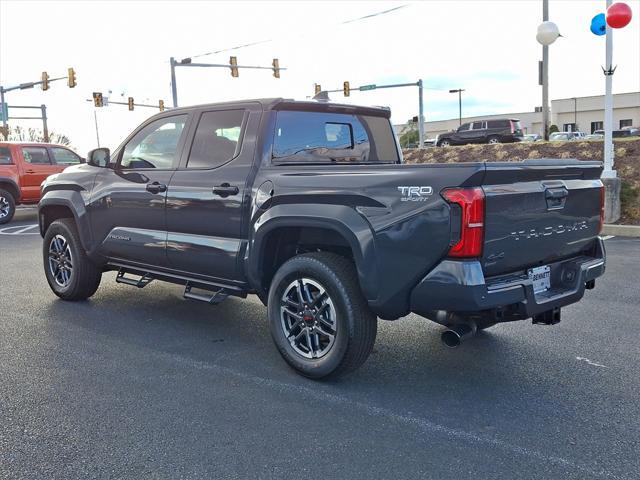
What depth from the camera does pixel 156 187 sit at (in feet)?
Result: 16.9

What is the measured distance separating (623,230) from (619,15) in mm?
3619

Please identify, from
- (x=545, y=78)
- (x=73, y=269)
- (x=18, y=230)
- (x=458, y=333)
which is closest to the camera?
(x=458, y=333)

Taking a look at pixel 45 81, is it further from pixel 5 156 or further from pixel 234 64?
pixel 5 156

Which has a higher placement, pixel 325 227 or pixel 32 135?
pixel 32 135

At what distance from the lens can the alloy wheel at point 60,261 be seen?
20.7 feet

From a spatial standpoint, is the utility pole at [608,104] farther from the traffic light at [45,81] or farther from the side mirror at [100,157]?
the traffic light at [45,81]

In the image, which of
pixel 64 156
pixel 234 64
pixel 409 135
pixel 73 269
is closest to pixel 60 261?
pixel 73 269

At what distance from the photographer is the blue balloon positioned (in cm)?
1131

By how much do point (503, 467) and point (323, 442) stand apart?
92cm

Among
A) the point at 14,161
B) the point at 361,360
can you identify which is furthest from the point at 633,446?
the point at 14,161

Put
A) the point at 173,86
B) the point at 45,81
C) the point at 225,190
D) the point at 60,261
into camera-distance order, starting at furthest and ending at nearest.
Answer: the point at 45,81, the point at 173,86, the point at 60,261, the point at 225,190

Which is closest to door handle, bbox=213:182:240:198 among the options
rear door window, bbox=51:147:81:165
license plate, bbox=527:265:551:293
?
license plate, bbox=527:265:551:293

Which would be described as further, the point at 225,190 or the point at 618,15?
the point at 618,15

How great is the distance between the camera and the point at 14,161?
48.9ft
